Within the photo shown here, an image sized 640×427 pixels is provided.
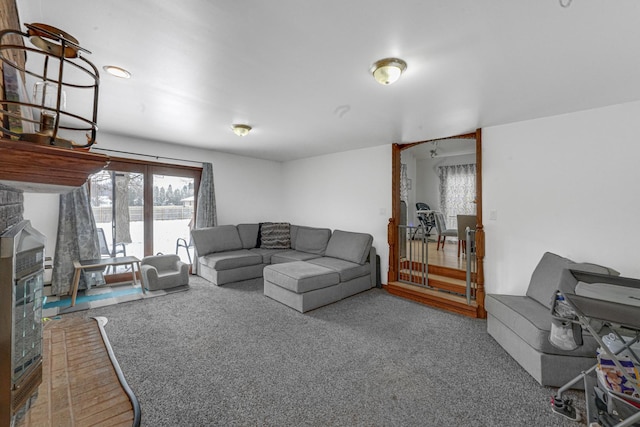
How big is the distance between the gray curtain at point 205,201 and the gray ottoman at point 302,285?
77.0 inches

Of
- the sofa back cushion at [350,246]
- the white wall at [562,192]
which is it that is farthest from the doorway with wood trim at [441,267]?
the sofa back cushion at [350,246]

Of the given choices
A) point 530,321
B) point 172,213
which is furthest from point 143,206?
point 530,321

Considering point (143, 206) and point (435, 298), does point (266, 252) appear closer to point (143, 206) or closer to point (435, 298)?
point (143, 206)

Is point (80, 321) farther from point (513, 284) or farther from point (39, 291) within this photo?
point (513, 284)

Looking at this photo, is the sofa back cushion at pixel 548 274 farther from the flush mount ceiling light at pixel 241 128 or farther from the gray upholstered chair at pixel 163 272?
the gray upholstered chair at pixel 163 272

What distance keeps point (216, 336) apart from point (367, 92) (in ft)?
9.23

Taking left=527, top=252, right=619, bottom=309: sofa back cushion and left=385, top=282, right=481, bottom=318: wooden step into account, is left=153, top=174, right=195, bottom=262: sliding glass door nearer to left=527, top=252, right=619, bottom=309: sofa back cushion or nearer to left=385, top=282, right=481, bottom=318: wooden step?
left=385, top=282, right=481, bottom=318: wooden step

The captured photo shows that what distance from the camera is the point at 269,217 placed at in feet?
20.4

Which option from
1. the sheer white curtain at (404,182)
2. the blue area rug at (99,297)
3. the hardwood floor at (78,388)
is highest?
the sheer white curtain at (404,182)

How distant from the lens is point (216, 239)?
4867mm

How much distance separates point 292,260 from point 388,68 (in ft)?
11.2

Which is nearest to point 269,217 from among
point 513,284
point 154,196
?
point 154,196

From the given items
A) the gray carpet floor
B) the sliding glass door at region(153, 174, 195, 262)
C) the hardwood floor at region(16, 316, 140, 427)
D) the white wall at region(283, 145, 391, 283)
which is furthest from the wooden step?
the sliding glass door at region(153, 174, 195, 262)

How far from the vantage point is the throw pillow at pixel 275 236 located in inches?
214
